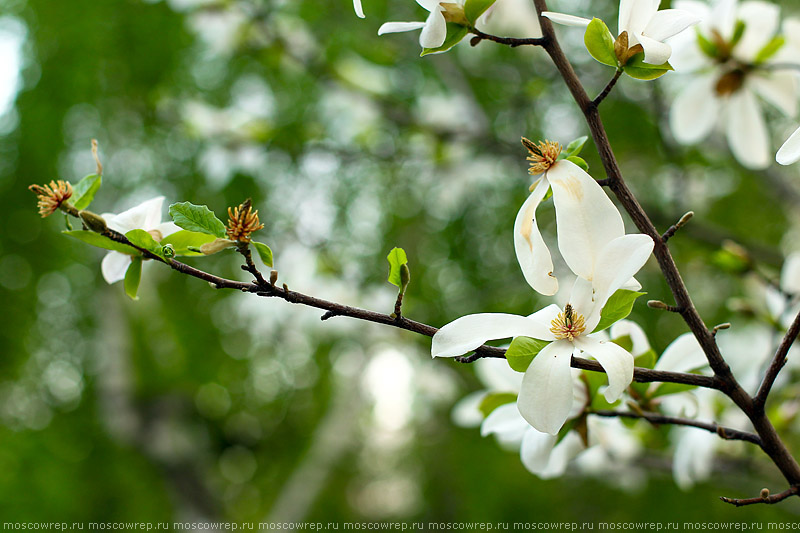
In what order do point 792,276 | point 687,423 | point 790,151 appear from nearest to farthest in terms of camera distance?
point 790,151 → point 687,423 → point 792,276

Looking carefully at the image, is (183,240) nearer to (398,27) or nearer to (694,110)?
(398,27)

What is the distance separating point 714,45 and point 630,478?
1.10m

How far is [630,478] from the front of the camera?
145 centimetres

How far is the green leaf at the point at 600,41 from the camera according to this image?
0.35 metres

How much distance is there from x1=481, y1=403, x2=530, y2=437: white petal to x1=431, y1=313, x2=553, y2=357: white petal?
148 millimetres

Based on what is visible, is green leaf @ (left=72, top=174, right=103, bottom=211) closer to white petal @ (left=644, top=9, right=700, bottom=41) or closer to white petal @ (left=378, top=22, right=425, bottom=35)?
white petal @ (left=378, top=22, right=425, bottom=35)

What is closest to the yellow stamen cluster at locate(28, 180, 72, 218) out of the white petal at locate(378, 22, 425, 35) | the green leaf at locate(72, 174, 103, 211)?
the green leaf at locate(72, 174, 103, 211)

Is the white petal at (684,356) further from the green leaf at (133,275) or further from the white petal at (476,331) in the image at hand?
the green leaf at (133,275)

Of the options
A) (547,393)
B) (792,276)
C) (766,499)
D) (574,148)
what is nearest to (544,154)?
(574,148)

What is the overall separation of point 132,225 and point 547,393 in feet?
0.88

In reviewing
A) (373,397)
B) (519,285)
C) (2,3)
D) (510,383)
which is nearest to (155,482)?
(373,397)

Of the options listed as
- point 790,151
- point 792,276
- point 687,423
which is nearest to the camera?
point 790,151

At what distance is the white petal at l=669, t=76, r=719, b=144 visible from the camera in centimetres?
75

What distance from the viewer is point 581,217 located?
0.34 meters
